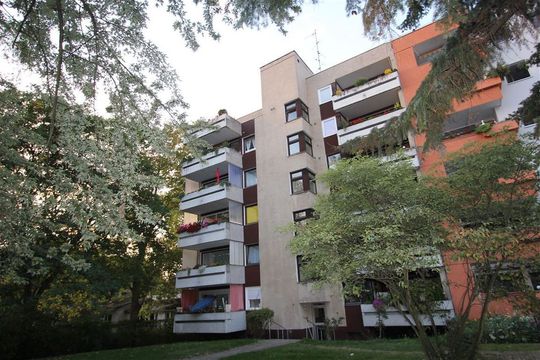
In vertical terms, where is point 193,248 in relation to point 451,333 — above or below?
above

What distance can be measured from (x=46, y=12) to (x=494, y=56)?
7.91 metres

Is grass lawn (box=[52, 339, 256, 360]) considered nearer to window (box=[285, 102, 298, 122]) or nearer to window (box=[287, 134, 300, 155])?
window (box=[287, 134, 300, 155])

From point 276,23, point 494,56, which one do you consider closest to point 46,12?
point 276,23

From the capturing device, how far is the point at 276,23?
6082 millimetres

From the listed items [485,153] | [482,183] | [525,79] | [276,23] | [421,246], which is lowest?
[421,246]

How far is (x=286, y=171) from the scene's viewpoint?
2086cm

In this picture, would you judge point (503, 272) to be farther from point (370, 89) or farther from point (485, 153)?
point (370, 89)

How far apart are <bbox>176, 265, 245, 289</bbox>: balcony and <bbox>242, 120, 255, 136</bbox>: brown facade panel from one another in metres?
9.15

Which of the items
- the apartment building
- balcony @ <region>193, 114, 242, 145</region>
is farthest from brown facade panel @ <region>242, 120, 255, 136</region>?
balcony @ <region>193, 114, 242, 145</region>

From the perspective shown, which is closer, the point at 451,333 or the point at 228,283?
the point at 451,333

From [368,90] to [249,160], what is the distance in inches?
344

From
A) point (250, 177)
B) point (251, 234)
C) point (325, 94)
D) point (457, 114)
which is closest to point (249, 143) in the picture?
point (250, 177)

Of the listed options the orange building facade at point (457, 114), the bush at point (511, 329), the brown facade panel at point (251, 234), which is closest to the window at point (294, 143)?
the brown facade panel at point (251, 234)

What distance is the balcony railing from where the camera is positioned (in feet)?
61.6
